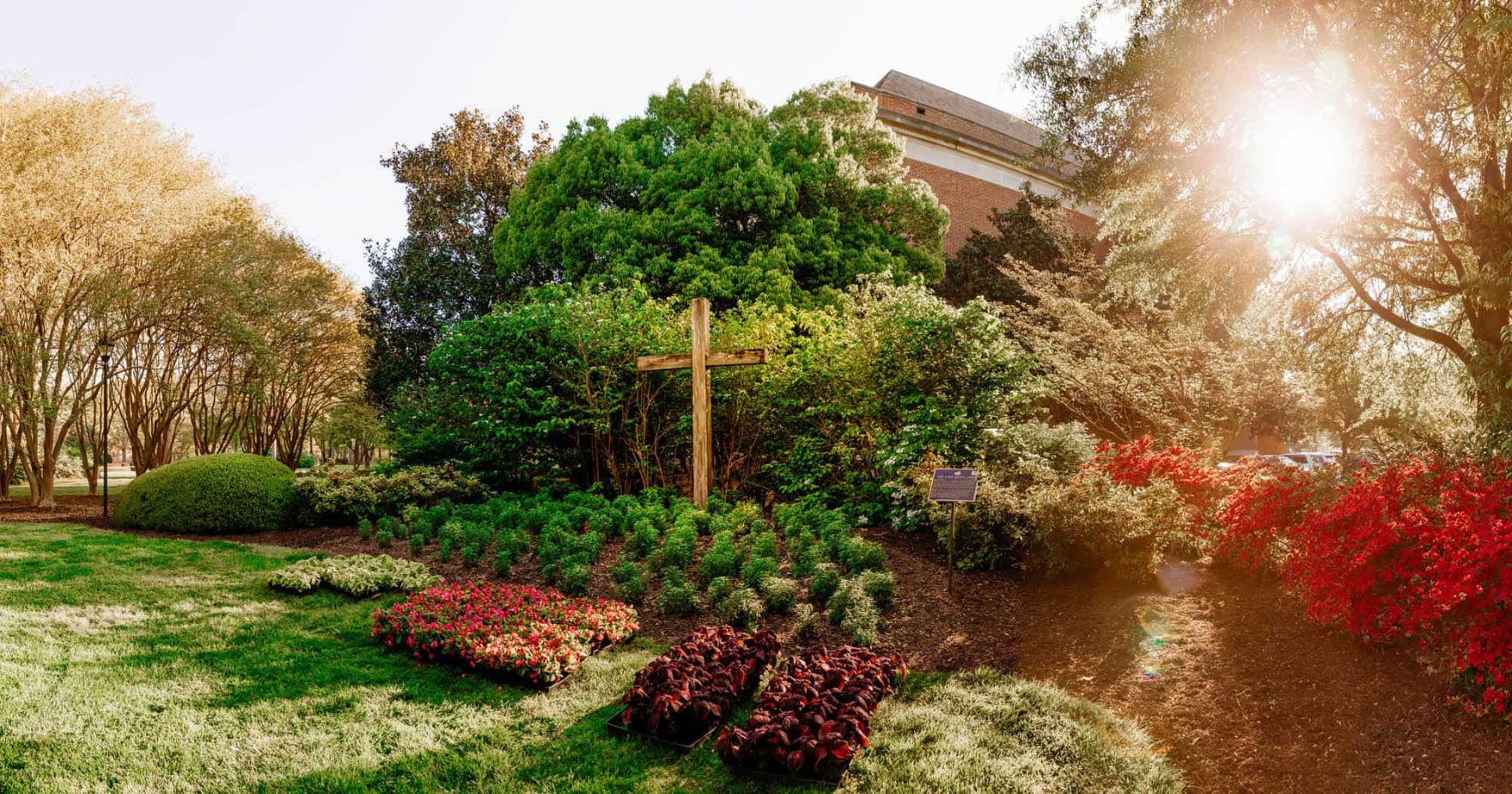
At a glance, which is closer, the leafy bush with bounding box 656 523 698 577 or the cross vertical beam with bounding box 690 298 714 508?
the leafy bush with bounding box 656 523 698 577

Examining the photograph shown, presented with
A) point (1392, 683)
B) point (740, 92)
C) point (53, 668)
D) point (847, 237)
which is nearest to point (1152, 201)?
point (847, 237)

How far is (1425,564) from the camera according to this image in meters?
4.50

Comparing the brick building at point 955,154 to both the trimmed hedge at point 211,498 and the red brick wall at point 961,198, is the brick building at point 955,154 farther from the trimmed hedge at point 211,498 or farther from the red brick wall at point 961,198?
the trimmed hedge at point 211,498

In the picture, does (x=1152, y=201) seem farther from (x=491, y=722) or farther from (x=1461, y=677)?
(x=491, y=722)

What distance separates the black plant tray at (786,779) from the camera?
3.65 m

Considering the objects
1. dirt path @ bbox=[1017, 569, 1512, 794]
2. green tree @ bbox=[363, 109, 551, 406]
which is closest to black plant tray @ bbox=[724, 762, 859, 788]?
dirt path @ bbox=[1017, 569, 1512, 794]

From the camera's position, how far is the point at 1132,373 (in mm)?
13938

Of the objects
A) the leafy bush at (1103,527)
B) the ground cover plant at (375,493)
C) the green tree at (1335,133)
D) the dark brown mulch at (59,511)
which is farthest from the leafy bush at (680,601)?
the dark brown mulch at (59,511)

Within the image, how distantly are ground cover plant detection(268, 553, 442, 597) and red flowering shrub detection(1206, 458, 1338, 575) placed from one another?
282 inches

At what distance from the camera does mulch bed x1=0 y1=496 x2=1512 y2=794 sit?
3723mm

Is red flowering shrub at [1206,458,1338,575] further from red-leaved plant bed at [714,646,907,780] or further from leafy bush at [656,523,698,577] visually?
leafy bush at [656,523,698,577]

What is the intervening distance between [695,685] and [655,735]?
1.14ft

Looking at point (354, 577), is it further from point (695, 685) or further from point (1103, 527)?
point (1103, 527)

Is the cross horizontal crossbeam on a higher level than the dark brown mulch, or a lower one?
higher
